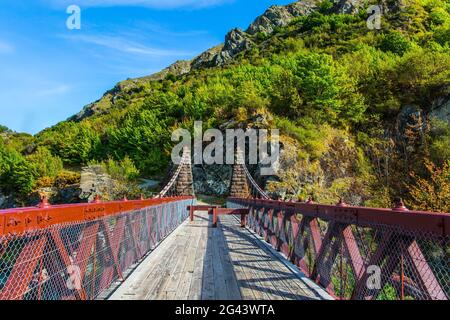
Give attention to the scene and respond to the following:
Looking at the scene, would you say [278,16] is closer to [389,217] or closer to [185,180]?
[185,180]

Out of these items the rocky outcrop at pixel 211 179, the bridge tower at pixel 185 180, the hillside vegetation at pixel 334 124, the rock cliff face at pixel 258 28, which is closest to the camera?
the hillside vegetation at pixel 334 124

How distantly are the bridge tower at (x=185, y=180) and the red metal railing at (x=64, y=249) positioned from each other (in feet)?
71.7

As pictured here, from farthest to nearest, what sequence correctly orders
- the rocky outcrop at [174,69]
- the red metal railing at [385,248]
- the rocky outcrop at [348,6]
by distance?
the rocky outcrop at [174,69], the rocky outcrop at [348,6], the red metal railing at [385,248]

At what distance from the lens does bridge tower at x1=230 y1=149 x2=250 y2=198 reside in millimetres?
25375

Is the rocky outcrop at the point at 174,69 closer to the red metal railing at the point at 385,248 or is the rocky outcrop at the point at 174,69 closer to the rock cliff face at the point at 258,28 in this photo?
the rock cliff face at the point at 258,28

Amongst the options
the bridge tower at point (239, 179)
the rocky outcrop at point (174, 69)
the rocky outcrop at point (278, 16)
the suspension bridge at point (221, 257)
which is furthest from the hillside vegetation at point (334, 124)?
the rocky outcrop at point (174, 69)

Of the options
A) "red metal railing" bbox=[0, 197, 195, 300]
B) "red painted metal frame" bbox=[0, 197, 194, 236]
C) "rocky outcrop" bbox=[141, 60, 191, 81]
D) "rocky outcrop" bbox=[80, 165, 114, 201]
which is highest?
"rocky outcrop" bbox=[141, 60, 191, 81]

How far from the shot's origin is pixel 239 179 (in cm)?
2572

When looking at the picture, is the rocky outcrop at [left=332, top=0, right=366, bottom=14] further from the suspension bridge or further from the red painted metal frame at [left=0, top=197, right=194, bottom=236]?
the red painted metal frame at [left=0, top=197, right=194, bottom=236]

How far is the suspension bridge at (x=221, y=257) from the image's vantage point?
207 cm

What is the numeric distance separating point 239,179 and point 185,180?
14.7ft

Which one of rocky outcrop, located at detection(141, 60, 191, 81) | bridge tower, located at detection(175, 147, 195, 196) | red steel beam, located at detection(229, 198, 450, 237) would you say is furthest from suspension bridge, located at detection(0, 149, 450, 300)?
rocky outcrop, located at detection(141, 60, 191, 81)

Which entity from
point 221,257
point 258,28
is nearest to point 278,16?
point 258,28

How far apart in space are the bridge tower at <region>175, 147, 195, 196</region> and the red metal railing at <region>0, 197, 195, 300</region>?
860 inches
